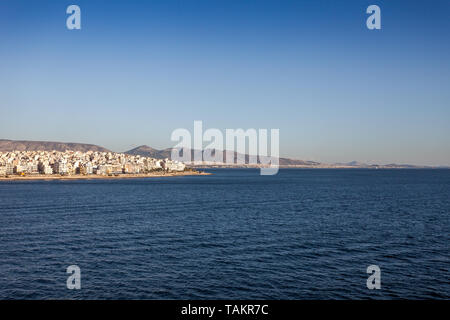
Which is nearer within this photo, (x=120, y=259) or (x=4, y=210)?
(x=120, y=259)

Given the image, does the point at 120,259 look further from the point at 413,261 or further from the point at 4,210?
the point at 4,210

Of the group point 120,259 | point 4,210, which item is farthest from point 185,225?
point 4,210

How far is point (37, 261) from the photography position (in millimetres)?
29328
